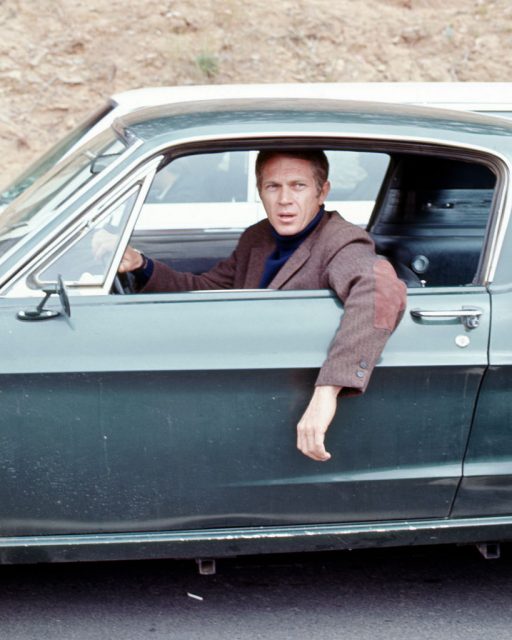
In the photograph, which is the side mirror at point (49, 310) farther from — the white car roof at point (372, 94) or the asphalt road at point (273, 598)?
the white car roof at point (372, 94)

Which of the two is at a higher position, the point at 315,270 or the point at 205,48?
the point at 205,48

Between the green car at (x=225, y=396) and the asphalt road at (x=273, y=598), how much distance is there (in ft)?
1.20

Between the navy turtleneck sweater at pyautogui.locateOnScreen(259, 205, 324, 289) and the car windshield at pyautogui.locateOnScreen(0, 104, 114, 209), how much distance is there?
3054mm

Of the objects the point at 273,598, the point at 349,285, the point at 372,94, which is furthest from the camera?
the point at 372,94

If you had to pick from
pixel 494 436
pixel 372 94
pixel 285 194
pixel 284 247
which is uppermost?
pixel 372 94

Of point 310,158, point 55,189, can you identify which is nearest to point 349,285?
point 310,158

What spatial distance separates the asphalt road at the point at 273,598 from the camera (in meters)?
3.80

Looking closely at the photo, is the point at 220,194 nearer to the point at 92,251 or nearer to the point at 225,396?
the point at 92,251

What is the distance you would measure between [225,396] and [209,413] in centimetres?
7

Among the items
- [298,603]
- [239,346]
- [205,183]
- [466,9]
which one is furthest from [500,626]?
[466,9]

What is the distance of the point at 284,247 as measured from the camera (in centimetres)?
389

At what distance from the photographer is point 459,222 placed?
4.51 m

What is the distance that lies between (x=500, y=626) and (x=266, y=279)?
55.9 inches

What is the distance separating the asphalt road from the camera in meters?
3.80
